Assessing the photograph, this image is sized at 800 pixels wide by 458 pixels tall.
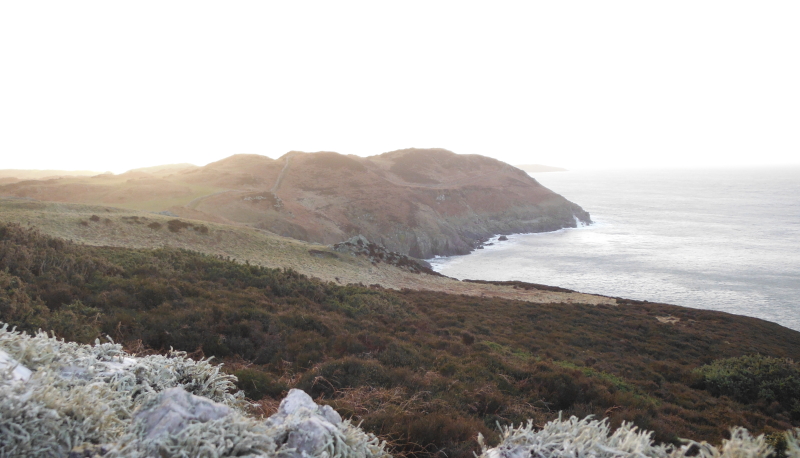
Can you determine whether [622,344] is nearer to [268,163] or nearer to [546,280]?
[546,280]

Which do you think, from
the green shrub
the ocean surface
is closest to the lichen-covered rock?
the green shrub

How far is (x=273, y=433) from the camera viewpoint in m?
2.38

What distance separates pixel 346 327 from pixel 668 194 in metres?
130

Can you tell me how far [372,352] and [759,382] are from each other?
11149mm

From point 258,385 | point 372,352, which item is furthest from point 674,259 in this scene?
point 258,385

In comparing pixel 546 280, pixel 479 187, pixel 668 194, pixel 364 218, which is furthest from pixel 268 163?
pixel 668 194

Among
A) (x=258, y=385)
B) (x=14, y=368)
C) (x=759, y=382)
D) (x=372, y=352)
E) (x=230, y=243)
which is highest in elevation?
(x=14, y=368)

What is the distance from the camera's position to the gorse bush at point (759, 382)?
33.4ft

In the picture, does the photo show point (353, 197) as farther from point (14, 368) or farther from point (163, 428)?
point (163, 428)

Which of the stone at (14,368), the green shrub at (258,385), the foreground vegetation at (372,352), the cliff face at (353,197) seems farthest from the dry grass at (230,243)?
the stone at (14,368)

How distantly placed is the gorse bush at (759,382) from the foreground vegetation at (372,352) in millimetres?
54

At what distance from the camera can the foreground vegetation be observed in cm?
534

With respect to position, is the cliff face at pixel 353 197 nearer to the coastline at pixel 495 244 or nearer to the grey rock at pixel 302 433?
the coastline at pixel 495 244

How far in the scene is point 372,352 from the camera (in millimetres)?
8156
